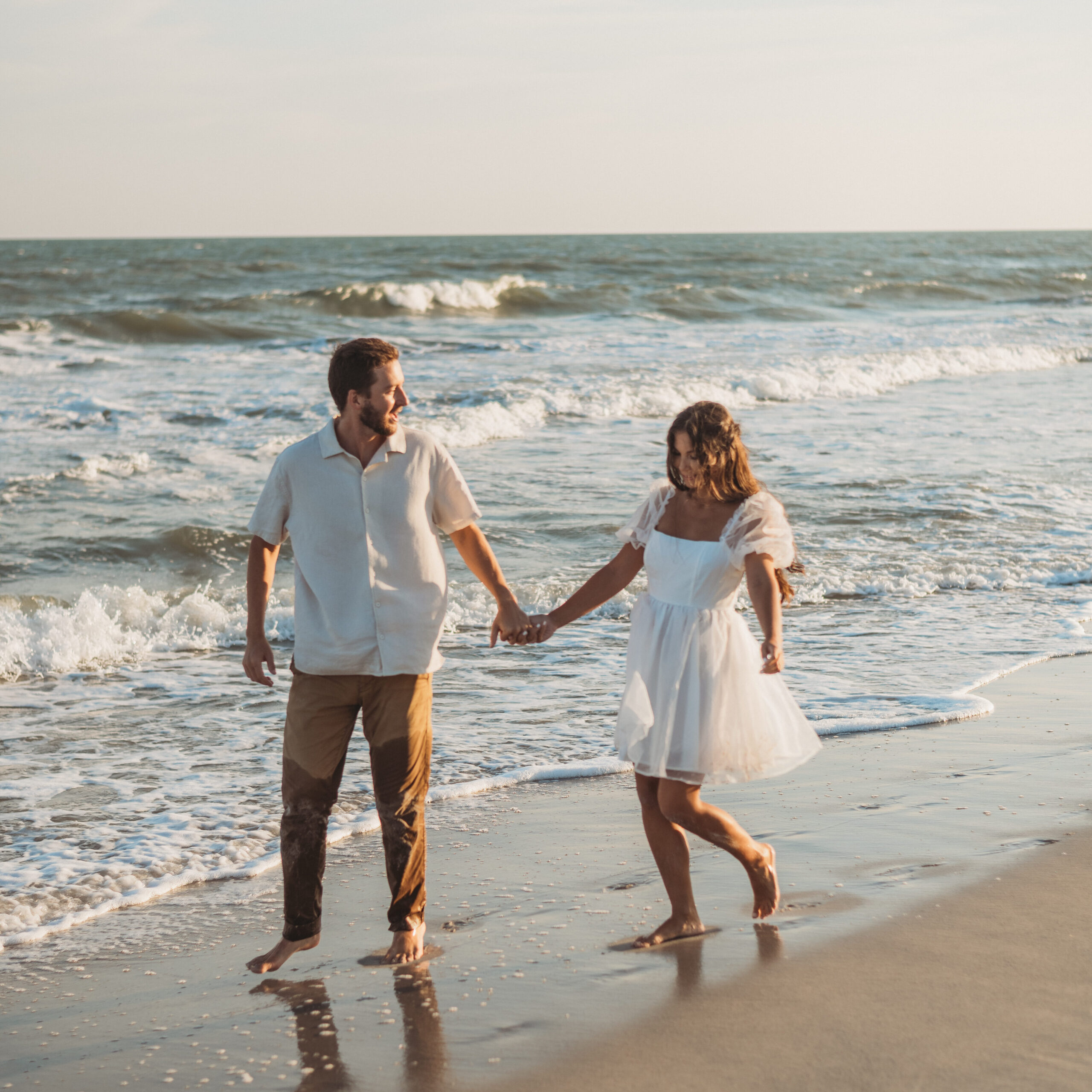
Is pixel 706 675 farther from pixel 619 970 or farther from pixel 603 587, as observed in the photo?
pixel 619 970

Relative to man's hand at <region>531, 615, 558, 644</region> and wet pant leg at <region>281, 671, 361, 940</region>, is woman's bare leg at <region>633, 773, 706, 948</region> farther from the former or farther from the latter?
wet pant leg at <region>281, 671, 361, 940</region>

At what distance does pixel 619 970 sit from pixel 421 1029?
56 cm

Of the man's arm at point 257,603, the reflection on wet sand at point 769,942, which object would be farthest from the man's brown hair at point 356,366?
the reflection on wet sand at point 769,942

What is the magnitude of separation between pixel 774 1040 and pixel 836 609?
543 cm

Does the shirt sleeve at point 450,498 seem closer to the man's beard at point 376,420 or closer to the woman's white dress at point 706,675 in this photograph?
the man's beard at point 376,420

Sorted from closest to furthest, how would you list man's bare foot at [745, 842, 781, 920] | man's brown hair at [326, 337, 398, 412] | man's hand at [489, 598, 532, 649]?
man's brown hair at [326, 337, 398, 412] → man's bare foot at [745, 842, 781, 920] → man's hand at [489, 598, 532, 649]

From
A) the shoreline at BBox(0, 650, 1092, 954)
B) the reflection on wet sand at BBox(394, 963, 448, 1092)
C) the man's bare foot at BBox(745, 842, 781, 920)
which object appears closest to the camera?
the reflection on wet sand at BBox(394, 963, 448, 1092)

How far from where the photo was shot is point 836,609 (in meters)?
8.08

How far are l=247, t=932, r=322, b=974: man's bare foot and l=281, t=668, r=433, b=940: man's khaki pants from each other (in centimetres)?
2

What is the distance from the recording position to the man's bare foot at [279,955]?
337 cm

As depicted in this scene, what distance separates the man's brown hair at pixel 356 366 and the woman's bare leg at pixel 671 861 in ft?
4.27

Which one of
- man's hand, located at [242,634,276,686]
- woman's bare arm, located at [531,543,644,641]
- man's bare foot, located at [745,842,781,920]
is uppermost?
woman's bare arm, located at [531,543,644,641]

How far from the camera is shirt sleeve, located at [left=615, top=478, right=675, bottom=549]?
3.52 meters

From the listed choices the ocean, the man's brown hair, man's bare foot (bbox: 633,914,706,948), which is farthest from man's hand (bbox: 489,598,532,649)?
the ocean
